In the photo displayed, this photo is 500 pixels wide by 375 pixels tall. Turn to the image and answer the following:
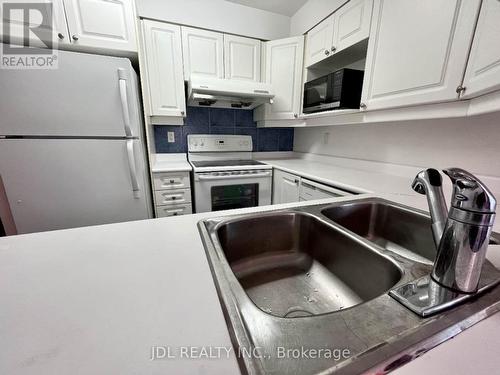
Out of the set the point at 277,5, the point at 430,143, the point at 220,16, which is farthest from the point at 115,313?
the point at 277,5

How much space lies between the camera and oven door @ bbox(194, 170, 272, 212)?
1931mm

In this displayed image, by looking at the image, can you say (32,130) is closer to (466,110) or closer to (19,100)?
(19,100)

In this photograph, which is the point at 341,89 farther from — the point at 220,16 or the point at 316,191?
the point at 220,16

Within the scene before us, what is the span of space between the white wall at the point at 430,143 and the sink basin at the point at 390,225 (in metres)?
0.75

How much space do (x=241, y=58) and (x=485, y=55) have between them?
6.12ft

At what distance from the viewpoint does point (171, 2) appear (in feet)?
6.12

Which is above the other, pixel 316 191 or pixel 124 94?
pixel 124 94

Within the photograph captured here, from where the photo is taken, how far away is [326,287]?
0.72 metres

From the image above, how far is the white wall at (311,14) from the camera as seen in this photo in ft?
5.61

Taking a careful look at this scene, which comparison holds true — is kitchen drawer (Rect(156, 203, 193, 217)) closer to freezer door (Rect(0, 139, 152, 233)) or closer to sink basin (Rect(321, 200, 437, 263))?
freezer door (Rect(0, 139, 152, 233))

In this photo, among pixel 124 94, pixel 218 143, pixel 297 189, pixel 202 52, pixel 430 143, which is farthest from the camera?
pixel 218 143

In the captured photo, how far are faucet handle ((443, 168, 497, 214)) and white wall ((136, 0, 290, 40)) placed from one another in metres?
2.39

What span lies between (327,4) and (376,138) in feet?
3.96

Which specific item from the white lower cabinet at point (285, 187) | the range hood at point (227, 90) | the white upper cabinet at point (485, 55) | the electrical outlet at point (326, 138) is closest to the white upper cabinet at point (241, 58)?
the range hood at point (227, 90)
